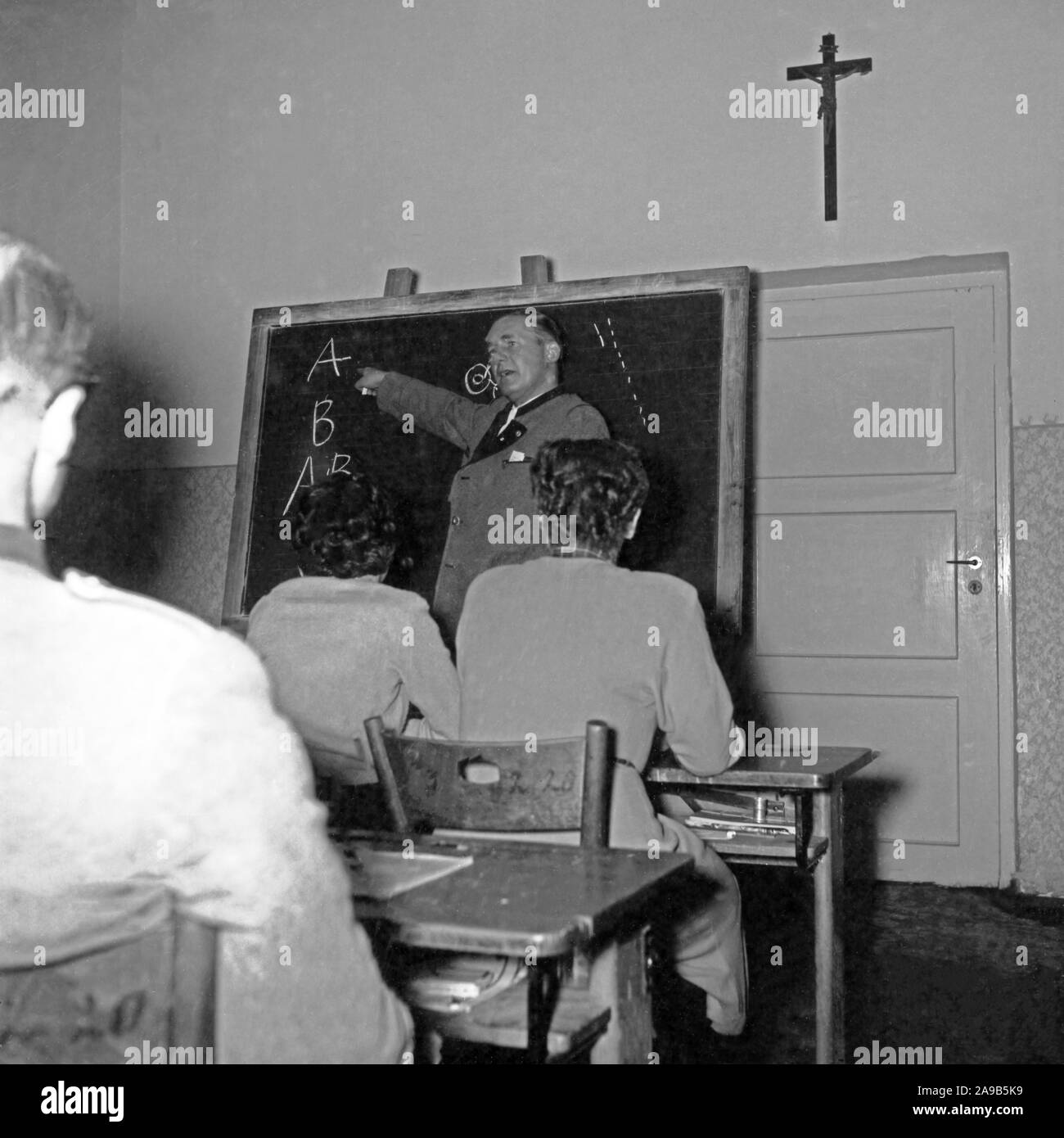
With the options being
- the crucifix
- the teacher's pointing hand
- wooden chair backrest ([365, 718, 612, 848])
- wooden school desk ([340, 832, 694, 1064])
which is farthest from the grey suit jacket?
wooden school desk ([340, 832, 694, 1064])

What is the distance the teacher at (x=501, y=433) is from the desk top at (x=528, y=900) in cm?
195

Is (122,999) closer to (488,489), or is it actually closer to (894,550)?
(488,489)

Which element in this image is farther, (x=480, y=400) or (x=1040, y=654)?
(x=1040, y=654)

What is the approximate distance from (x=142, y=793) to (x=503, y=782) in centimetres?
91

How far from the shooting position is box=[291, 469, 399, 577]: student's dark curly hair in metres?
2.39

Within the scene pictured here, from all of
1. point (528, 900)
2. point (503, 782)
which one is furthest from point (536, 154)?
point (528, 900)

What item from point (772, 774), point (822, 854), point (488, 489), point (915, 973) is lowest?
point (915, 973)

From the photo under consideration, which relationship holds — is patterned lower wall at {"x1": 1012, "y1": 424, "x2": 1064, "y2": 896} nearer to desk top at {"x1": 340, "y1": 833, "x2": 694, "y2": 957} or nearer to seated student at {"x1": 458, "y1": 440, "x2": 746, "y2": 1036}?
seated student at {"x1": 458, "y1": 440, "x2": 746, "y2": 1036}

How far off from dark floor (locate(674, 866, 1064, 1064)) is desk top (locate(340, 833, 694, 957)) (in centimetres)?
150

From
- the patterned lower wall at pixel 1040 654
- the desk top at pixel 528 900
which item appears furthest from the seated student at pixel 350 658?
the patterned lower wall at pixel 1040 654

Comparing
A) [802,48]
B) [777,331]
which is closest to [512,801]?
[777,331]

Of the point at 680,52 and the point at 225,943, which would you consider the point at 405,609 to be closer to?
the point at 225,943

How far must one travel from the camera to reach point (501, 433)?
3416 mm

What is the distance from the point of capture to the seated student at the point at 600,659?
189 centimetres
